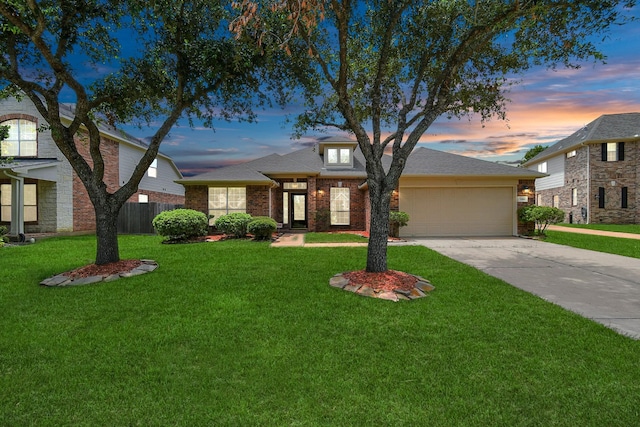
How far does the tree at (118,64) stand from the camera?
21.8ft

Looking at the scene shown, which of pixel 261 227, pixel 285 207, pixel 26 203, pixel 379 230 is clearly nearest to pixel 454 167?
pixel 285 207

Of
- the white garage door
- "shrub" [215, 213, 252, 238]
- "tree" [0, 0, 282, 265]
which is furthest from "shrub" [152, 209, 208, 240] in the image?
the white garage door

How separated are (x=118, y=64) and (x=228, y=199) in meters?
7.87

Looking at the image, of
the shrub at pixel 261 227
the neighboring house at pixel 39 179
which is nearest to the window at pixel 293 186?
the shrub at pixel 261 227

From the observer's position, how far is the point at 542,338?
11.6ft

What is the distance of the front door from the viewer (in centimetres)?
1688

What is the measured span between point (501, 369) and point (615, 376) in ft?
3.19

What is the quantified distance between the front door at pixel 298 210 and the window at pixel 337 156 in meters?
2.56

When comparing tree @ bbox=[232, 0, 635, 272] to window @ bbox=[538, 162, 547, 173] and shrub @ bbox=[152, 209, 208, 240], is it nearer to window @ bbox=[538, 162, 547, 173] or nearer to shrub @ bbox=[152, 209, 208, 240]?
shrub @ bbox=[152, 209, 208, 240]

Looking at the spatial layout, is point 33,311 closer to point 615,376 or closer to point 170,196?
point 615,376

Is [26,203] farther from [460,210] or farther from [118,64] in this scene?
[460,210]

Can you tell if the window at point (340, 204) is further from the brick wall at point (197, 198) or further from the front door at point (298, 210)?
the brick wall at point (197, 198)

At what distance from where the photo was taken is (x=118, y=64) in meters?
7.61

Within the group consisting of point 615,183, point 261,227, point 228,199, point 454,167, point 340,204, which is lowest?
point 261,227
